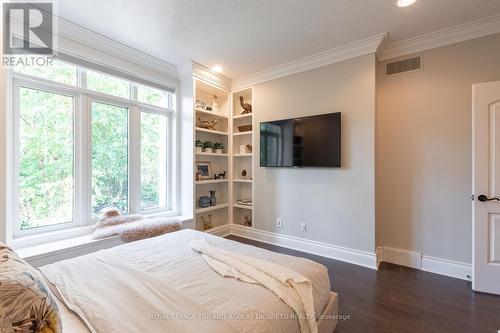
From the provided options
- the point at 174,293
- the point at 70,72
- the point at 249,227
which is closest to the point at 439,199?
the point at 249,227

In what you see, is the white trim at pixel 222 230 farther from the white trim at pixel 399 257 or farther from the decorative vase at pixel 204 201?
the white trim at pixel 399 257

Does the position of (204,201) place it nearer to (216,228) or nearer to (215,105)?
(216,228)

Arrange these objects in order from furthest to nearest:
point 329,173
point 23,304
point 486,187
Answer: point 329,173, point 486,187, point 23,304

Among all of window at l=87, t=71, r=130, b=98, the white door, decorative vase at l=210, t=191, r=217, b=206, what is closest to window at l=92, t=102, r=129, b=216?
window at l=87, t=71, r=130, b=98

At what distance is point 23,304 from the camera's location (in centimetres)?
70

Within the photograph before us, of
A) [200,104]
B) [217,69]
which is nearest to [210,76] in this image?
[217,69]

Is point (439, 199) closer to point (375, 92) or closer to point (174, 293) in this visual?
point (375, 92)

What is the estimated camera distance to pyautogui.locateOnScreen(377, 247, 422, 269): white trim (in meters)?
2.72

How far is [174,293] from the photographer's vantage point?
1.17m

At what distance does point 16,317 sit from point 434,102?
11.8 feet

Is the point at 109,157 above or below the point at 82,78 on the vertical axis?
below

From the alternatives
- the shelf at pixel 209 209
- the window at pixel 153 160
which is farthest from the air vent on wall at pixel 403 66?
the window at pixel 153 160

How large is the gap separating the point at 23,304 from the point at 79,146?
241cm

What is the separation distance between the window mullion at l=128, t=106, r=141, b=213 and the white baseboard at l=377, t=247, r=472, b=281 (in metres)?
3.24
